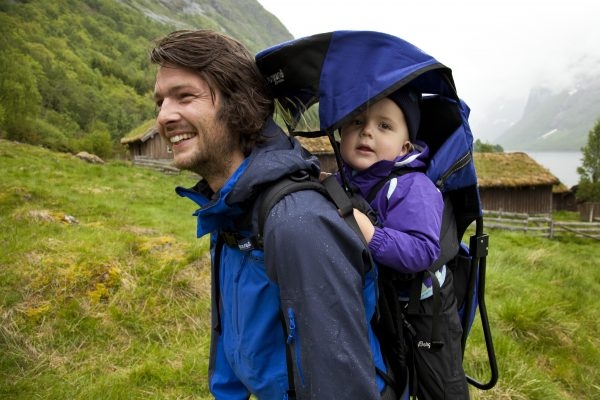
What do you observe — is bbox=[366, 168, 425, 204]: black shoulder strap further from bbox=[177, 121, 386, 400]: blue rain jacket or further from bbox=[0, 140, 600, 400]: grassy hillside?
bbox=[0, 140, 600, 400]: grassy hillside

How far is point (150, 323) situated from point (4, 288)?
5.92 ft

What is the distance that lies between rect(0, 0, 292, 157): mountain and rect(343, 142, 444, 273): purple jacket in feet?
70.4

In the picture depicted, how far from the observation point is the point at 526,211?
96.1 ft

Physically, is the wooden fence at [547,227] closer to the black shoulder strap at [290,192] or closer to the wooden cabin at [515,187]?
the wooden cabin at [515,187]

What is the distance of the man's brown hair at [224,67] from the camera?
1635mm

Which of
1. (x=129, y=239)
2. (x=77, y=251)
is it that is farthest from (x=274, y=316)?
(x=129, y=239)

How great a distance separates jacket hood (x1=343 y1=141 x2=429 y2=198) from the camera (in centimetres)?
178

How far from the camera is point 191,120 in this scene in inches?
65.0

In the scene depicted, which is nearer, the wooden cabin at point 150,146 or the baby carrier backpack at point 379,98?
the baby carrier backpack at point 379,98

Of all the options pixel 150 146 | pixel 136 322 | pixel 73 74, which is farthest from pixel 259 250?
pixel 73 74

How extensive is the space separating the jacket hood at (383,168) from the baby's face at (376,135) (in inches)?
1.4

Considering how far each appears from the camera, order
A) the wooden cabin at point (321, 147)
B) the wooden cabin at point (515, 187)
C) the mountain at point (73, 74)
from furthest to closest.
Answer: the mountain at point (73, 74), the wooden cabin at point (515, 187), the wooden cabin at point (321, 147)

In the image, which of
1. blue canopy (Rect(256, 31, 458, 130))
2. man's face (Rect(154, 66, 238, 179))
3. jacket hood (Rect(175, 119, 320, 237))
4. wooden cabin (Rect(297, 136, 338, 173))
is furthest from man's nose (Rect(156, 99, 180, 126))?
wooden cabin (Rect(297, 136, 338, 173))

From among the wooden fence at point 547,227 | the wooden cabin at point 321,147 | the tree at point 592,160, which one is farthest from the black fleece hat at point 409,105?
the tree at point 592,160
